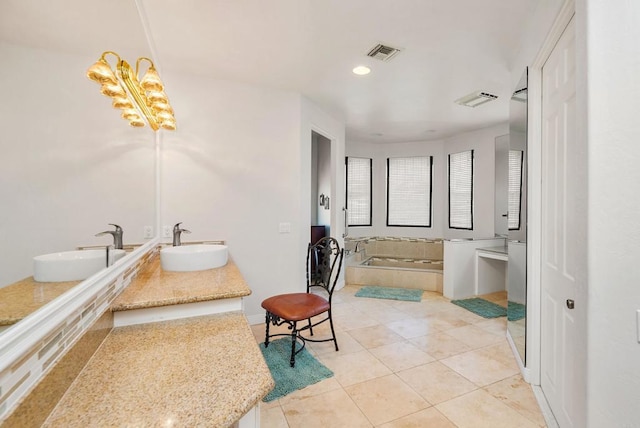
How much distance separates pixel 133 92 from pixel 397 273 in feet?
13.6

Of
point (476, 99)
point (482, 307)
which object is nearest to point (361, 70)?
point (476, 99)

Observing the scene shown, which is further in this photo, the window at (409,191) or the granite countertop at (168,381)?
the window at (409,191)

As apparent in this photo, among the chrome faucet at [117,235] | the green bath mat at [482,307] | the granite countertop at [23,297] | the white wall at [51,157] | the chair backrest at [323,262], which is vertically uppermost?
the white wall at [51,157]

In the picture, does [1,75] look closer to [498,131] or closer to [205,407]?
[205,407]

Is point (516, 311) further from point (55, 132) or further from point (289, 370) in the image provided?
point (55, 132)

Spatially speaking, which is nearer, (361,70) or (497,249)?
(361,70)

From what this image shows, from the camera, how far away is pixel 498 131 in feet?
15.7

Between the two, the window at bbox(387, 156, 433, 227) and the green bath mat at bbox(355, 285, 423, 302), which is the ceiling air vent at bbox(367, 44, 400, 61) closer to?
the green bath mat at bbox(355, 285, 423, 302)

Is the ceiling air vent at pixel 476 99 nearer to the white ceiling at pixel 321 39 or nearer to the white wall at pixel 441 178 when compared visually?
the white ceiling at pixel 321 39

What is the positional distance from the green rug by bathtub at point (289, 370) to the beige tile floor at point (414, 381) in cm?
6

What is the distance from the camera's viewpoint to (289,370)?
2.28 meters

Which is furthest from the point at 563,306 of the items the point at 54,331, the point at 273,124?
the point at 273,124

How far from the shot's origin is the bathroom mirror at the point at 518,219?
2.19 m

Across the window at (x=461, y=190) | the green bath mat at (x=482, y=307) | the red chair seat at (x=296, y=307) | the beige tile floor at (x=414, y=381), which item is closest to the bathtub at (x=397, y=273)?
the green bath mat at (x=482, y=307)
